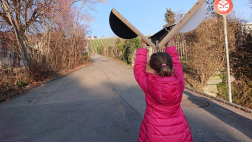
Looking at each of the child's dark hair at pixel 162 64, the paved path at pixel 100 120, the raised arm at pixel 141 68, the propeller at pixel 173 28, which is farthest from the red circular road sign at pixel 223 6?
the child's dark hair at pixel 162 64

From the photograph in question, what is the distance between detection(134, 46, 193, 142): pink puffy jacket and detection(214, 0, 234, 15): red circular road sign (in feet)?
15.6

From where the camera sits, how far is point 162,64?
1773 mm

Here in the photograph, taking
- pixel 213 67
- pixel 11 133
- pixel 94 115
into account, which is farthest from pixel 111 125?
pixel 213 67

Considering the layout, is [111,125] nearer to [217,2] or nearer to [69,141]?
[69,141]

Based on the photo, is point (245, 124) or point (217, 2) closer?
point (245, 124)

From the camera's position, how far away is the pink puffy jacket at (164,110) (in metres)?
1.73

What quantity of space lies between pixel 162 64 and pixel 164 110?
0.49 meters

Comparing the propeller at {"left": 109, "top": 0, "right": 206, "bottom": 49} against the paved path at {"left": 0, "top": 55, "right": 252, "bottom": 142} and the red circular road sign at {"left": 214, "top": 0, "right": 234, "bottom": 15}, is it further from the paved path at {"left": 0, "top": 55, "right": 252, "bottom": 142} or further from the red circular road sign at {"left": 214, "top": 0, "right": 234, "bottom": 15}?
the red circular road sign at {"left": 214, "top": 0, "right": 234, "bottom": 15}

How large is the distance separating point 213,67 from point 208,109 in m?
2.98

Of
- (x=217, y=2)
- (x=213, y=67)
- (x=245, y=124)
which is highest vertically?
(x=217, y=2)

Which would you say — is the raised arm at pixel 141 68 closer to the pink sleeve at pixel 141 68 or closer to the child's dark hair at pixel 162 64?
the pink sleeve at pixel 141 68

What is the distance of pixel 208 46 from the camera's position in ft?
24.1

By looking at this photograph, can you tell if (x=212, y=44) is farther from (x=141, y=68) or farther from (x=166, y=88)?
(x=166, y=88)

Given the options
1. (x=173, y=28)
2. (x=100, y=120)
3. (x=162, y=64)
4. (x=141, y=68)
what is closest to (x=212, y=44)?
(x=100, y=120)
